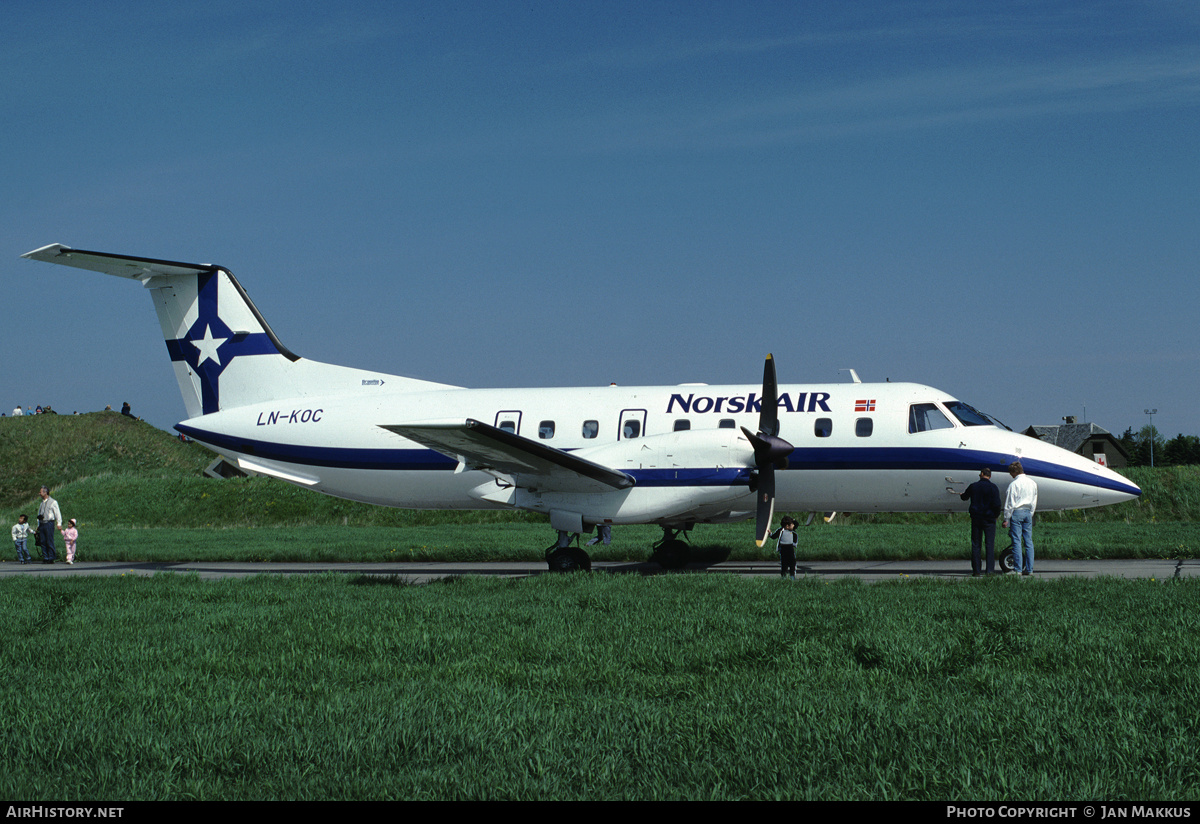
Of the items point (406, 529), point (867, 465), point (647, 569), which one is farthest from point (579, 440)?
point (406, 529)

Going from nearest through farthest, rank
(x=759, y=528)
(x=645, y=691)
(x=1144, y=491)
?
(x=645, y=691) < (x=759, y=528) < (x=1144, y=491)

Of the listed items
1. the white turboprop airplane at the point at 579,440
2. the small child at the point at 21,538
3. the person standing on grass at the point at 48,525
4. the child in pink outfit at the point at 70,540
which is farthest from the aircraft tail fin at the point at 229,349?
the small child at the point at 21,538

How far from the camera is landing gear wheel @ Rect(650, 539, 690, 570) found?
18.9 metres

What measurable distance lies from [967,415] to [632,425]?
20.1 ft

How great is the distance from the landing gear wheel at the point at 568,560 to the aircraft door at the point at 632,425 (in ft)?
7.99

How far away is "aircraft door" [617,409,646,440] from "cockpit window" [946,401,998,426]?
18.3 feet

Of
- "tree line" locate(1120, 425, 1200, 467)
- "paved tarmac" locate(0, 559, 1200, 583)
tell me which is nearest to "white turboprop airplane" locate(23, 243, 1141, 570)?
"paved tarmac" locate(0, 559, 1200, 583)

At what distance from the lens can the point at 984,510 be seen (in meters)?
15.3

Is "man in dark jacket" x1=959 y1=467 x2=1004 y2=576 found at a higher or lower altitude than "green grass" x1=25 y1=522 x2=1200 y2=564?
higher

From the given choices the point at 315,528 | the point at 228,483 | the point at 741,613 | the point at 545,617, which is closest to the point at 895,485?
the point at 741,613

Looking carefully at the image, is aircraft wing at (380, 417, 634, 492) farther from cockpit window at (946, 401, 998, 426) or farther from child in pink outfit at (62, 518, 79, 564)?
child in pink outfit at (62, 518, 79, 564)
